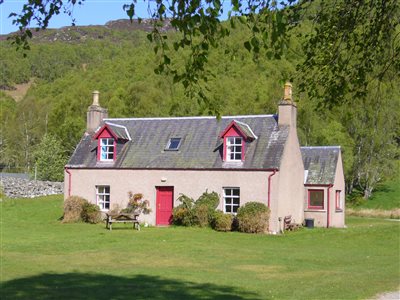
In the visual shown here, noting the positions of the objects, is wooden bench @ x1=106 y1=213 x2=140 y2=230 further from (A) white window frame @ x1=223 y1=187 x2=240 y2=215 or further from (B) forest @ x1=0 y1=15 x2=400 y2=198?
(B) forest @ x1=0 y1=15 x2=400 y2=198

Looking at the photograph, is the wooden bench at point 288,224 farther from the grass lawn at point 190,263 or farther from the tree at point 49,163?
the tree at point 49,163

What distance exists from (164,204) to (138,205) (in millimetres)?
1532

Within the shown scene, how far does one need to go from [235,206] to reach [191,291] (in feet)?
61.6

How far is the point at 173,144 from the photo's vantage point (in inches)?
1405

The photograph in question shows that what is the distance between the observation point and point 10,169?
101 m

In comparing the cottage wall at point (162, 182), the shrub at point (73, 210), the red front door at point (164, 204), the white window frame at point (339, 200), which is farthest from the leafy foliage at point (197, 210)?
the white window frame at point (339, 200)

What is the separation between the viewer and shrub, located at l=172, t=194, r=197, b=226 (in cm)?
3244

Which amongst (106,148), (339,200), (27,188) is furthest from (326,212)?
(27,188)

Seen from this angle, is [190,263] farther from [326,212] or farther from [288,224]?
[326,212]

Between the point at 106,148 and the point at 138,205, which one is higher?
the point at 106,148

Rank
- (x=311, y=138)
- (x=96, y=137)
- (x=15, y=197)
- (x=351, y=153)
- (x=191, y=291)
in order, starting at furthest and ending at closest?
(x=311, y=138) → (x=351, y=153) → (x=15, y=197) → (x=96, y=137) → (x=191, y=291)

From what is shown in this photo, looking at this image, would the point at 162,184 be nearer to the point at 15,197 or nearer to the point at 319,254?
the point at 319,254

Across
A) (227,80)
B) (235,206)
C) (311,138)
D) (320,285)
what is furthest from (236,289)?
(227,80)

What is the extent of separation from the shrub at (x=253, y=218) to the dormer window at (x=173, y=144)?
20.9 feet
